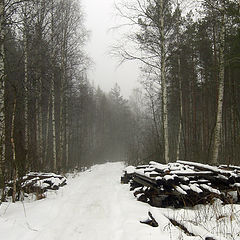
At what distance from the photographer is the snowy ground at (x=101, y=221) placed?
3869 mm

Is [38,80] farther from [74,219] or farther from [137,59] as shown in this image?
[74,219]

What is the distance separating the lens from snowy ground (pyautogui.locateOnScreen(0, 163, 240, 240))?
12.7 feet

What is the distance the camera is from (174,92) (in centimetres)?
1816

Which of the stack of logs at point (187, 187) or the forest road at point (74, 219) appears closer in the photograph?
the forest road at point (74, 219)

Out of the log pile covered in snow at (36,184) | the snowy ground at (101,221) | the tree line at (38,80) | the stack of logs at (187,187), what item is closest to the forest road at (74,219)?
the snowy ground at (101,221)

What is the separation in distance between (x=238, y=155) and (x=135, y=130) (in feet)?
101

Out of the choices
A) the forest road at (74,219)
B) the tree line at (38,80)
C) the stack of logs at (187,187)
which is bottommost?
the forest road at (74,219)

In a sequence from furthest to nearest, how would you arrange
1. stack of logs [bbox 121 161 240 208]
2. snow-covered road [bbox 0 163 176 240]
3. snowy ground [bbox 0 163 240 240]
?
1. stack of logs [bbox 121 161 240 208]
2. snow-covered road [bbox 0 163 176 240]
3. snowy ground [bbox 0 163 240 240]

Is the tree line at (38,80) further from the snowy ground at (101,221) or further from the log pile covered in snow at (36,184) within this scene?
the snowy ground at (101,221)

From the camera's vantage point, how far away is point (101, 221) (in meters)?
4.94

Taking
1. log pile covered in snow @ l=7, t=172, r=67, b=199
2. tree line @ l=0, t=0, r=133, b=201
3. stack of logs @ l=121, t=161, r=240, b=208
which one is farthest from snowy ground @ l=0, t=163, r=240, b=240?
tree line @ l=0, t=0, r=133, b=201

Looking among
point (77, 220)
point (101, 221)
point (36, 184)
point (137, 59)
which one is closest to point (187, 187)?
point (101, 221)

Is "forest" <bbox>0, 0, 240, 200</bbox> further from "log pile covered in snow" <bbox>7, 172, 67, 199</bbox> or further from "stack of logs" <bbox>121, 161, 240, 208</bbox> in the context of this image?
"stack of logs" <bbox>121, 161, 240, 208</bbox>

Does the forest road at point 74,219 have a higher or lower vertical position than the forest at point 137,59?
lower
